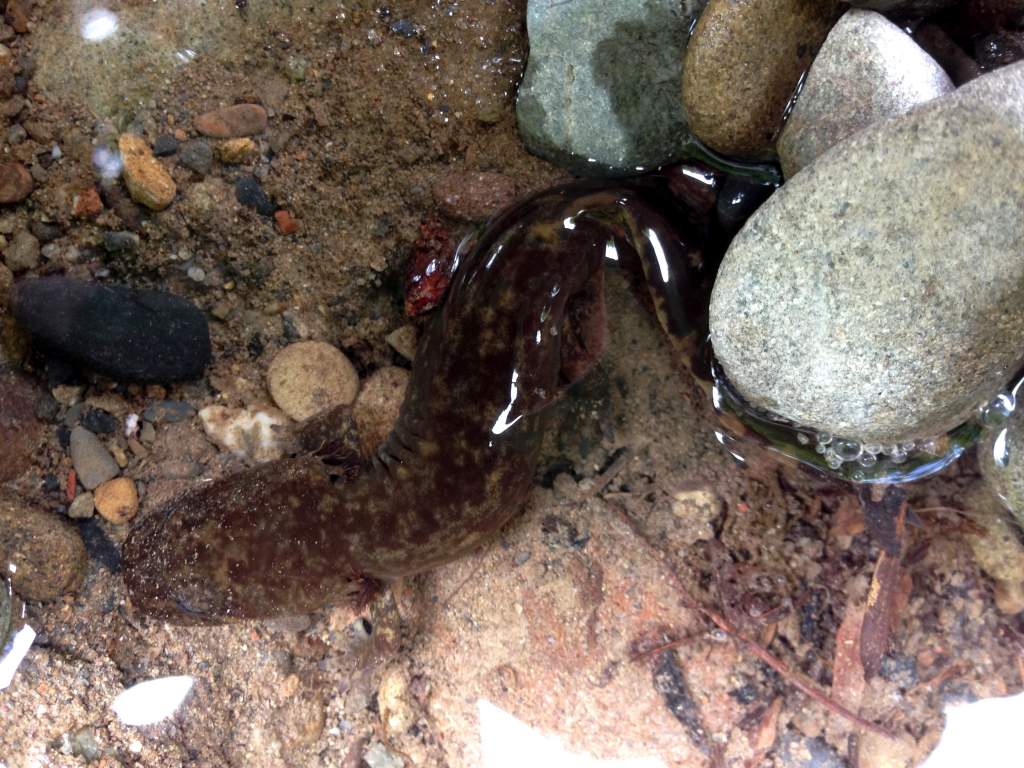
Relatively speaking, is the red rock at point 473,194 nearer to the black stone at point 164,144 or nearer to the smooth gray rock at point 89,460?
the black stone at point 164,144

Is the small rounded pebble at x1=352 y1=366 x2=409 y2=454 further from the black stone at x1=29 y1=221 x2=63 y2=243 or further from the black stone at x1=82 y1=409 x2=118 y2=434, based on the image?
the black stone at x1=29 y1=221 x2=63 y2=243

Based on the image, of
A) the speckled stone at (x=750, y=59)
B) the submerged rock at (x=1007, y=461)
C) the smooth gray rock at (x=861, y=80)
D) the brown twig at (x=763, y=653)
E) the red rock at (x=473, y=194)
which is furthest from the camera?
the red rock at (x=473, y=194)

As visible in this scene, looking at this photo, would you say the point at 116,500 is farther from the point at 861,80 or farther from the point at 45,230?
the point at 861,80

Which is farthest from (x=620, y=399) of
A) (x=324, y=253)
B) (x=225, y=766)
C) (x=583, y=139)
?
(x=225, y=766)

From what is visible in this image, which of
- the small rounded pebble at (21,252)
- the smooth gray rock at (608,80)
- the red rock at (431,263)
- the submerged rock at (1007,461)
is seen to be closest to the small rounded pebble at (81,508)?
the small rounded pebble at (21,252)

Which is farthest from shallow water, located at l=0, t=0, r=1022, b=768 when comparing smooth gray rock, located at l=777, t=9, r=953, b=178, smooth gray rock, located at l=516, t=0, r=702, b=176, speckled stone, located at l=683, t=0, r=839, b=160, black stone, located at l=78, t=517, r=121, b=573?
smooth gray rock, located at l=777, t=9, r=953, b=178

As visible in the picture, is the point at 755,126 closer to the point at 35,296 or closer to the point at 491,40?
the point at 491,40

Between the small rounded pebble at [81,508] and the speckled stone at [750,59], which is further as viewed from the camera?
the small rounded pebble at [81,508]
